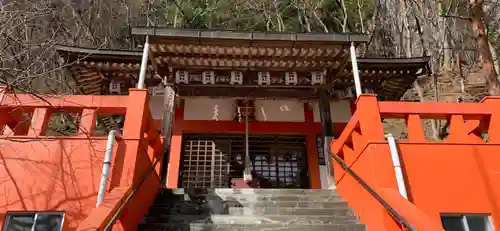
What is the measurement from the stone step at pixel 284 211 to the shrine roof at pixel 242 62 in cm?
366

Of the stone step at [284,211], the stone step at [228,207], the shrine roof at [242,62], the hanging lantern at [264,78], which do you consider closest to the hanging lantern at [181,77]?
the shrine roof at [242,62]

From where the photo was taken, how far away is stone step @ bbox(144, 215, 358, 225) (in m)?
6.50

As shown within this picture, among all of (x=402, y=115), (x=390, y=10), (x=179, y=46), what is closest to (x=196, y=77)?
(x=179, y=46)

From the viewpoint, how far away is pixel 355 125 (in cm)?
709

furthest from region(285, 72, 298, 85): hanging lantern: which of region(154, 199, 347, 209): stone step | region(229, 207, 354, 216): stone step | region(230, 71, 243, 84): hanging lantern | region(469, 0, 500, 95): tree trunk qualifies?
→ region(469, 0, 500, 95): tree trunk

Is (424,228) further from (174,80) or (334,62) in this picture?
(174,80)

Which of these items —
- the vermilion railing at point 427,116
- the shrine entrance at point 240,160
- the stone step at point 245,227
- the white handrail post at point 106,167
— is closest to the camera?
the white handrail post at point 106,167

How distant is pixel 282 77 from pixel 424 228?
19.9 feet

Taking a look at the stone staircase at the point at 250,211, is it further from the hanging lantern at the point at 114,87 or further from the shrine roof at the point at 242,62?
the hanging lantern at the point at 114,87

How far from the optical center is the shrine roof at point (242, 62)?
840cm

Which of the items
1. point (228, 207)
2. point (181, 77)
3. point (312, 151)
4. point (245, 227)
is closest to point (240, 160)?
point (312, 151)

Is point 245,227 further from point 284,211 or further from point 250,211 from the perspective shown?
point 284,211

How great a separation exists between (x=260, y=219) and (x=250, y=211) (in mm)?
392

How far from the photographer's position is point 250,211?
6957 mm
